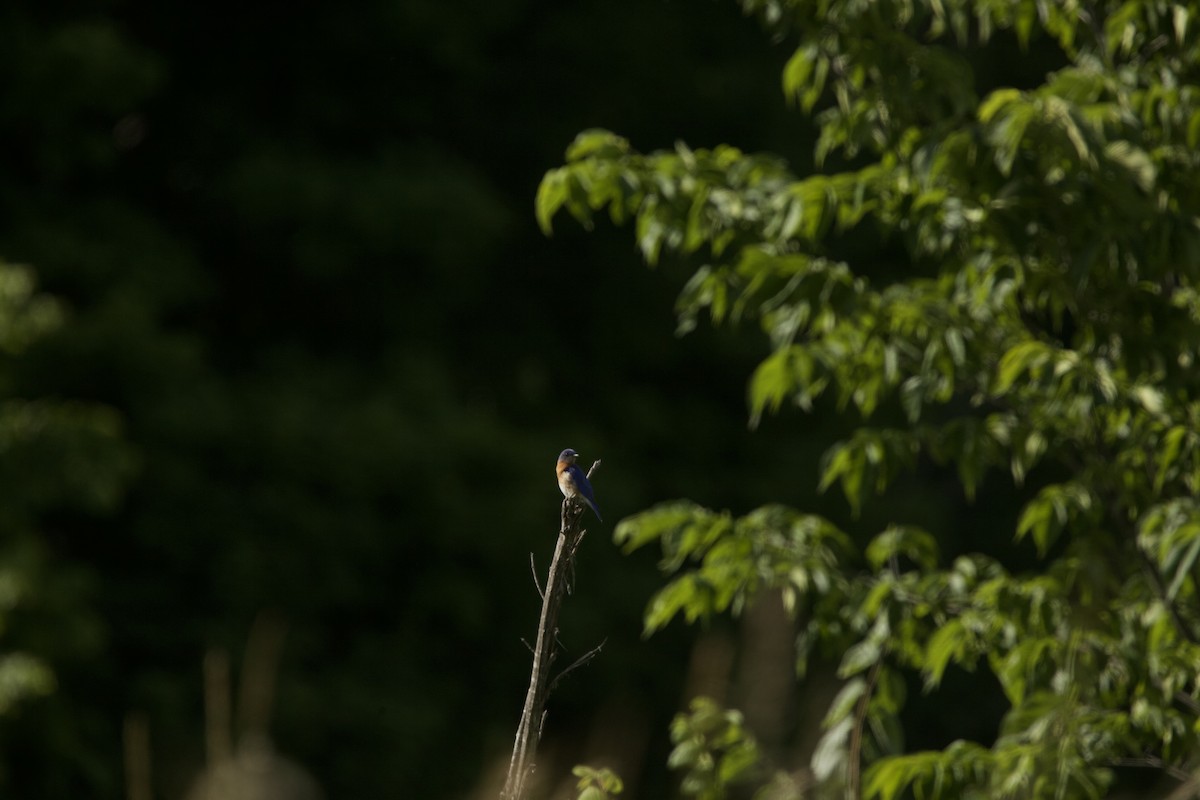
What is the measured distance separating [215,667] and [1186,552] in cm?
241

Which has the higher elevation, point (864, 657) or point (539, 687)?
point (864, 657)

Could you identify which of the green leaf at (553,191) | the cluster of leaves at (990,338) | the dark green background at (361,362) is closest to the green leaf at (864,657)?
the cluster of leaves at (990,338)

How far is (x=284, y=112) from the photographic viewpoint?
1123 centimetres

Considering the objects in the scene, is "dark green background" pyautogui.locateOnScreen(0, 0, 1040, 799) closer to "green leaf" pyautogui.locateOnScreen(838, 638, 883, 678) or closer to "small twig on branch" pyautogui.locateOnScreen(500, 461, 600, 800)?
"green leaf" pyautogui.locateOnScreen(838, 638, 883, 678)

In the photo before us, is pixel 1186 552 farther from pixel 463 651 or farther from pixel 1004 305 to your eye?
pixel 463 651

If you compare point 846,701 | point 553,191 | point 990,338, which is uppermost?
point 553,191

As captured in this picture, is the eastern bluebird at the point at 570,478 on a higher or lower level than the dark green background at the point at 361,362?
lower

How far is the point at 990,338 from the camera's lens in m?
4.15

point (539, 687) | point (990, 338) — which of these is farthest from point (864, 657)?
point (539, 687)

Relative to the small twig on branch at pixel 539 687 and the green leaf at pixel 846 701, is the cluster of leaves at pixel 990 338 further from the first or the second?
the small twig on branch at pixel 539 687

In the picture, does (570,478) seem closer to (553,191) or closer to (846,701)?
(553,191)

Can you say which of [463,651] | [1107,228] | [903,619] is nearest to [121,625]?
[463,651]

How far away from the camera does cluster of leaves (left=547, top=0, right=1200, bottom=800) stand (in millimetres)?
3609

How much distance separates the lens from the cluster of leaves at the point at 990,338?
3.61 metres
